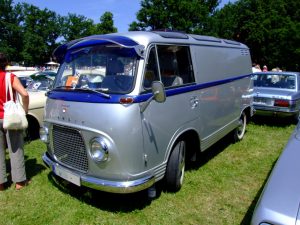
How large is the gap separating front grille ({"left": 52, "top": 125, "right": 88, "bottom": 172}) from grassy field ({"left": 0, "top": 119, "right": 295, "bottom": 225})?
2.18 feet

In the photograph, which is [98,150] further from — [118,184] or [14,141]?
[14,141]

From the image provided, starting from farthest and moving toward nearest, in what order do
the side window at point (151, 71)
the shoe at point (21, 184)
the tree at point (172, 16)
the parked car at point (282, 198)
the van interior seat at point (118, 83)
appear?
the tree at point (172, 16) → the shoe at point (21, 184) → the side window at point (151, 71) → the van interior seat at point (118, 83) → the parked car at point (282, 198)

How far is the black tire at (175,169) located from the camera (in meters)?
4.34

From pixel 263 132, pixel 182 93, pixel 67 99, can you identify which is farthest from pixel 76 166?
pixel 263 132

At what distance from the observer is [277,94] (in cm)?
879

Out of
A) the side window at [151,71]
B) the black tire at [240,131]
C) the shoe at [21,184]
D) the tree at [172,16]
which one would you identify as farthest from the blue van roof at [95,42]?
the tree at [172,16]

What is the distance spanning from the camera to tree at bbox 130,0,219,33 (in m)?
39.1

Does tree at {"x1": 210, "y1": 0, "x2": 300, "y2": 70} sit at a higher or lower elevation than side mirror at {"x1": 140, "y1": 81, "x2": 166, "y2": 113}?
higher

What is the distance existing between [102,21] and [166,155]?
38.9 metres

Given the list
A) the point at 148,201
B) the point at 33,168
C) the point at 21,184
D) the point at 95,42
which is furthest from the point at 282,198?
the point at 33,168

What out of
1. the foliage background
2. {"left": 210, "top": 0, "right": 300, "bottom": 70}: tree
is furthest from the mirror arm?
{"left": 210, "top": 0, "right": 300, "bottom": 70}: tree

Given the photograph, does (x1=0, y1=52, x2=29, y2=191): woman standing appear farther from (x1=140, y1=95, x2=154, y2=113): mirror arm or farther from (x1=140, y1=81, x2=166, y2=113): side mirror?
(x1=140, y1=81, x2=166, y2=113): side mirror

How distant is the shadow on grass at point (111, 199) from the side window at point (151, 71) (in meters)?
1.65

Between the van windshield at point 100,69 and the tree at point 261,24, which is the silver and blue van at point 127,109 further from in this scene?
the tree at point 261,24
